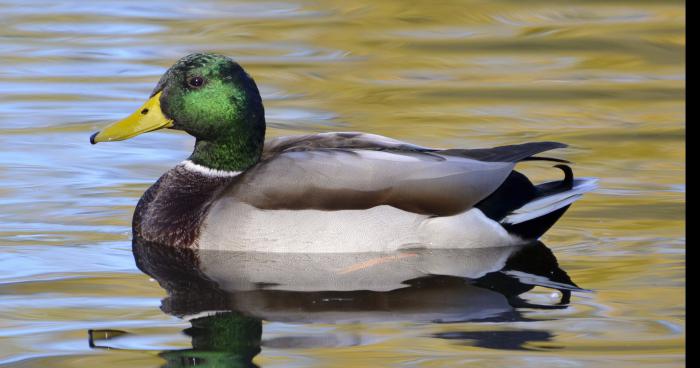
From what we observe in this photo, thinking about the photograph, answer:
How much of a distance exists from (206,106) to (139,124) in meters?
0.34

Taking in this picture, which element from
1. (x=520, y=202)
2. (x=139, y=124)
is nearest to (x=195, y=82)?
(x=139, y=124)

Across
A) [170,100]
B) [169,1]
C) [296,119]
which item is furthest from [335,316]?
[169,1]

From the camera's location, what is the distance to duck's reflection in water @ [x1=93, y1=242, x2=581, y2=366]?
19.9 feet

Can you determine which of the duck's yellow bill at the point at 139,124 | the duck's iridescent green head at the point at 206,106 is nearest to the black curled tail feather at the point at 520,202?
the duck's iridescent green head at the point at 206,106

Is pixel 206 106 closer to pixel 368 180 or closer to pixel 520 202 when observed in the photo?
pixel 368 180

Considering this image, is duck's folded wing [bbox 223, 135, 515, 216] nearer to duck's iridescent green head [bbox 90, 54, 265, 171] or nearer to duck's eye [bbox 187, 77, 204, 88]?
duck's iridescent green head [bbox 90, 54, 265, 171]

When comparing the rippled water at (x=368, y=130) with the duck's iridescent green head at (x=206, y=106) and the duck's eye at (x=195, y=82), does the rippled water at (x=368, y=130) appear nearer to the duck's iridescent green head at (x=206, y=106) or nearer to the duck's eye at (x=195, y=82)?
the duck's iridescent green head at (x=206, y=106)

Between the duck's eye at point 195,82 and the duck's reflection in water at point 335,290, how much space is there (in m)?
0.82

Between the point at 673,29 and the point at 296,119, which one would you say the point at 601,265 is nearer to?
the point at 296,119

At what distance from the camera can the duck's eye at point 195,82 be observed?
7901 millimetres

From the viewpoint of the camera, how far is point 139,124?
7914 mm

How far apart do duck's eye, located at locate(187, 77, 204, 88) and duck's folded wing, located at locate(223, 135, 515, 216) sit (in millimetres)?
558

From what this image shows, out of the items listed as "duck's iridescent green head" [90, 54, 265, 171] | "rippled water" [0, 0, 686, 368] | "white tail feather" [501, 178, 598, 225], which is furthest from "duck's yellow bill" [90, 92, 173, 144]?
"white tail feather" [501, 178, 598, 225]

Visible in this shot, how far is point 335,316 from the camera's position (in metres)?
6.42
